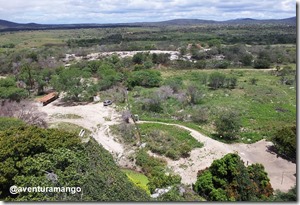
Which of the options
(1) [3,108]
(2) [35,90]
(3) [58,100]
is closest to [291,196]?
(1) [3,108]

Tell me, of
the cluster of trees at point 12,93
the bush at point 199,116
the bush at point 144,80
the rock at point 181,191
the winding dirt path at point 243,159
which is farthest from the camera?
the bush at point 144,80

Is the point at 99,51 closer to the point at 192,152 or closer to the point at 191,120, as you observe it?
the point at 191,120

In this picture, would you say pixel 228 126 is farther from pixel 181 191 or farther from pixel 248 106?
pixel 181 191

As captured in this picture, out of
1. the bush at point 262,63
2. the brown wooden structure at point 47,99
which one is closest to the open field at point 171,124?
the brown wooden structure at point 47,99

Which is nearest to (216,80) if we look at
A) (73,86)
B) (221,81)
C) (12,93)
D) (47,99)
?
(221,81)

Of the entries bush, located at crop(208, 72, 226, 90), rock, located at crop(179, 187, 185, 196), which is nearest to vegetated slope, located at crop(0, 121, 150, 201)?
rock, located at crop(179, 187, 185, 196)

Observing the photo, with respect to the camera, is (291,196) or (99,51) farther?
(99,51)

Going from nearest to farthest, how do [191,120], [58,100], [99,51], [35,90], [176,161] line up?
[176,161]
[191,120]
[58,100]
[35,90]
[99,51]

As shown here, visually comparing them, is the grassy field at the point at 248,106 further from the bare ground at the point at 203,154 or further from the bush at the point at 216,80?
the bare ground at the point at 203,154
